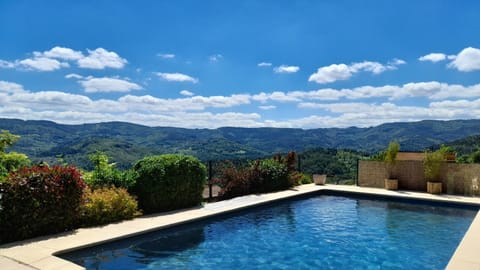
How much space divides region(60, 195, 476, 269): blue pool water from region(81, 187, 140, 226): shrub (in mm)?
1142

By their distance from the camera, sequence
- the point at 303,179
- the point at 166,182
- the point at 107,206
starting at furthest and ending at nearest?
the point at 303,179
the point at 166,182
the point at 107,206

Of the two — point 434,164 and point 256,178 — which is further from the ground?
point 434,164

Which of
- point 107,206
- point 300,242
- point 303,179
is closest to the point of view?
point 300,242

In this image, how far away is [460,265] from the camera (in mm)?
5133

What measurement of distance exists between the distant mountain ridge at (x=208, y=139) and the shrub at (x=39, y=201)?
1533 inches

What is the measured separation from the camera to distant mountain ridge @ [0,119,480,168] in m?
55.4

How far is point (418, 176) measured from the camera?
503 inches

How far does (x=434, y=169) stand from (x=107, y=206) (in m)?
10.4

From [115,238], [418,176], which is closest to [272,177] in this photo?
[418,176]

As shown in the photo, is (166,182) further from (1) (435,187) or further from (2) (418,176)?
(2) (418,176)

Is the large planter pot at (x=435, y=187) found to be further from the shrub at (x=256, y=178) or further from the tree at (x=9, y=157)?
the tree at (x=9, y=157)

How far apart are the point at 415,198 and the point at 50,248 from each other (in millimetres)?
10196

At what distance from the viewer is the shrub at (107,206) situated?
7.41 m

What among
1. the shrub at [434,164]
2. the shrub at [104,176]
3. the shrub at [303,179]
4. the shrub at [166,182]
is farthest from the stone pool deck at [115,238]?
the shrub at [303,179]
